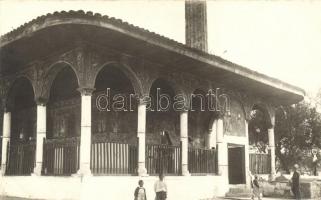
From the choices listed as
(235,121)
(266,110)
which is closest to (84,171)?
(235,121)

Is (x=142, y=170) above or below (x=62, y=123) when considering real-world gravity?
below

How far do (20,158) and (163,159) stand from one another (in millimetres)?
4854

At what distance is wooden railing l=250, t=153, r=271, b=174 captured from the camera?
62.8ft

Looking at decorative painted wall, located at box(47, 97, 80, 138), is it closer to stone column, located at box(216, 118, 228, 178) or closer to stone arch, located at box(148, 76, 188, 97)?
stone arch, located at box(148, 76, 188, 97)

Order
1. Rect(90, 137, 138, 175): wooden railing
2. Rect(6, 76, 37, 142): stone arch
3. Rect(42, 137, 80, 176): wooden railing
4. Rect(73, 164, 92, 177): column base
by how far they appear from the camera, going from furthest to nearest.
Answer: Rect(6, 76, 37, 142): stone arch
Rect(42, 137, 80, 176): wooden railing
Rect(90, 137, 138, 175): wooden railing
Rect(73, 164, 92, 177): column base

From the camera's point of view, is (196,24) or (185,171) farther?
(196,24)

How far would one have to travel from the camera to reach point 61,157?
1299 cm

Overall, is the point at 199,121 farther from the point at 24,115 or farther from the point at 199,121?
the point at 24,115

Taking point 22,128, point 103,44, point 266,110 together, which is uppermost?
point 103,44

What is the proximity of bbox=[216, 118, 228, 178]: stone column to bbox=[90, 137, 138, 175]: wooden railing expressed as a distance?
445 cm

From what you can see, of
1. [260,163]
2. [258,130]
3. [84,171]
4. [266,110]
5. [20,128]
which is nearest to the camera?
[84,171]

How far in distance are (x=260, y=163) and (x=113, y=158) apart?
906cm

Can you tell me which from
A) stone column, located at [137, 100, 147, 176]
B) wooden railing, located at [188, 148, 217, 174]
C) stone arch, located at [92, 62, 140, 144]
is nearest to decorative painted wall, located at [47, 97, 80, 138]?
stone arch, located at [92, 62, 140, 144]

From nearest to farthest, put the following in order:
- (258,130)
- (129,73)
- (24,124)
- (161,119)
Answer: (129,73), (161,119), (24,124), (258,130)
